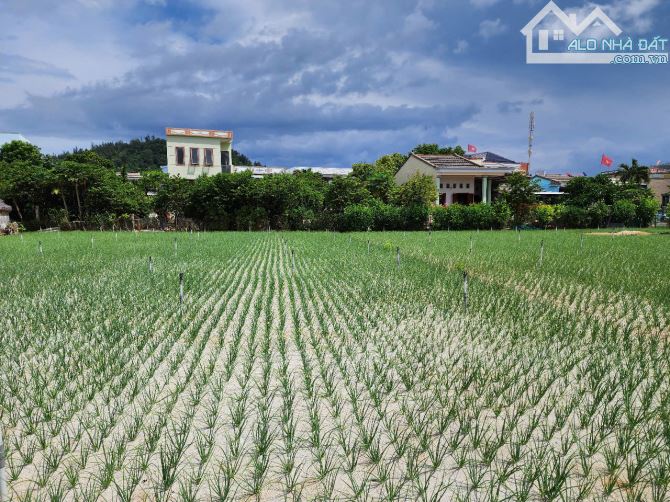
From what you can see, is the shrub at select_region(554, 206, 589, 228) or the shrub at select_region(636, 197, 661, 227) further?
the shrub at select_region(636, 197, 661, 227)

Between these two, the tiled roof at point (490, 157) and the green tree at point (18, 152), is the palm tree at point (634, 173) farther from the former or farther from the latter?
the green tree at point (18, 152)

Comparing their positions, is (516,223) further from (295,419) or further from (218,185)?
(295,419)

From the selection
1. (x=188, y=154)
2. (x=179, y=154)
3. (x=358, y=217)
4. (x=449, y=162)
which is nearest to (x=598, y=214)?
(x=449, y=162)

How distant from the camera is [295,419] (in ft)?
13.4

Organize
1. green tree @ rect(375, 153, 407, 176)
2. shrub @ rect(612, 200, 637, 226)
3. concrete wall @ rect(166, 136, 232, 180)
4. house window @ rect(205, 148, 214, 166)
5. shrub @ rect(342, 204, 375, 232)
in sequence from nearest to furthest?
shrub @ rect(342, 204, 375, 232), shrub @ rect(612, 200, 637, 226), concrete wall @ rect(166, 136, 232, 180), house window @ rect(205, 148, 214, 166), green tree @ rect(375, 153, 407, 176)

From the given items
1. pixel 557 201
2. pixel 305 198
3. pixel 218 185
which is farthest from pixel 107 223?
pixel 557 201

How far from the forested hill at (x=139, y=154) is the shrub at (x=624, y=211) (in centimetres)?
3976

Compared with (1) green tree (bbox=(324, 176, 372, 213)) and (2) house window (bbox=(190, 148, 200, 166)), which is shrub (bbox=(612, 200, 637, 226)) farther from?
(2) house window (bbox=(190, 148, 200, 166))

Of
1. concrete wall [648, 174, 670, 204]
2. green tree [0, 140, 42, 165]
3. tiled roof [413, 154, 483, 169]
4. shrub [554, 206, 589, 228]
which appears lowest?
shrub [554, 206, 589, 228]

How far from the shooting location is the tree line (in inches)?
1193

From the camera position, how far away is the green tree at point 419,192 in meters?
31.5

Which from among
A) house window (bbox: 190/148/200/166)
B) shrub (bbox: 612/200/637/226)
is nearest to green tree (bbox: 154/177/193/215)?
house window (bbox: 190/148/200/166)

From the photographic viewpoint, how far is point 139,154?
6219 centimetres

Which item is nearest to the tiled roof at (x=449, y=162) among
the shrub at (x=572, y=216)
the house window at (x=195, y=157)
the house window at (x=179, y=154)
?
the shrub at (x=572, y=216)
